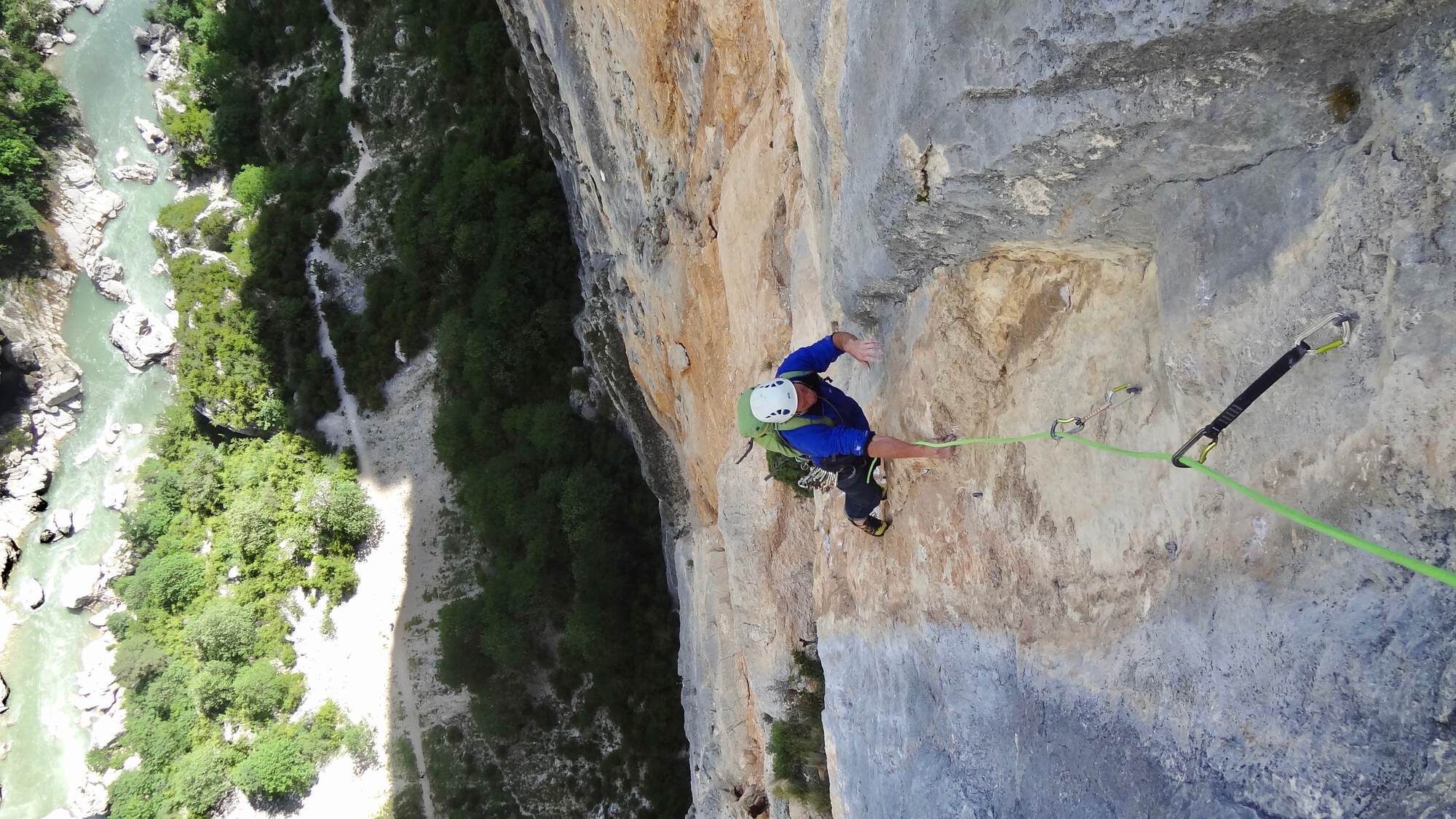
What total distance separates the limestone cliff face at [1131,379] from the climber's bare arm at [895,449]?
234 millimetres

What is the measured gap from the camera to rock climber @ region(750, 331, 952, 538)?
470 centimetres

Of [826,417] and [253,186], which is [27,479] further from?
[826,417]

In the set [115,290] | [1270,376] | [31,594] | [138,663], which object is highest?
[1270,376]

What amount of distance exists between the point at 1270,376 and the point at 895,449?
2214 millimetres

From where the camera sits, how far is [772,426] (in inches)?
195

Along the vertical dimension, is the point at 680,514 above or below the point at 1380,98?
below

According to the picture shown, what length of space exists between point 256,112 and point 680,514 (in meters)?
15.3

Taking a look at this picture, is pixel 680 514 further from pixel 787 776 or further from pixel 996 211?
pixel 996 211

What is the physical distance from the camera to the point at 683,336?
10133mm

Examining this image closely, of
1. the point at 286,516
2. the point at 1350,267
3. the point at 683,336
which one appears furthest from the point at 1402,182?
the point at 286,516

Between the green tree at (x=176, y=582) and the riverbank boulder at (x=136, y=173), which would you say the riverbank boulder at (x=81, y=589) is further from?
the riverbank boulder at (x=136, y=173)

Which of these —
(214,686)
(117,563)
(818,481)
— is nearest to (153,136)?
(117,563)

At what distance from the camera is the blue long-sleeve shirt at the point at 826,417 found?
4805 mm

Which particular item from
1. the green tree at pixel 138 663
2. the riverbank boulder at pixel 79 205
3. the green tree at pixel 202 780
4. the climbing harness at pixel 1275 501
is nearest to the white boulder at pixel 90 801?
the green tree at pixel 202 780
